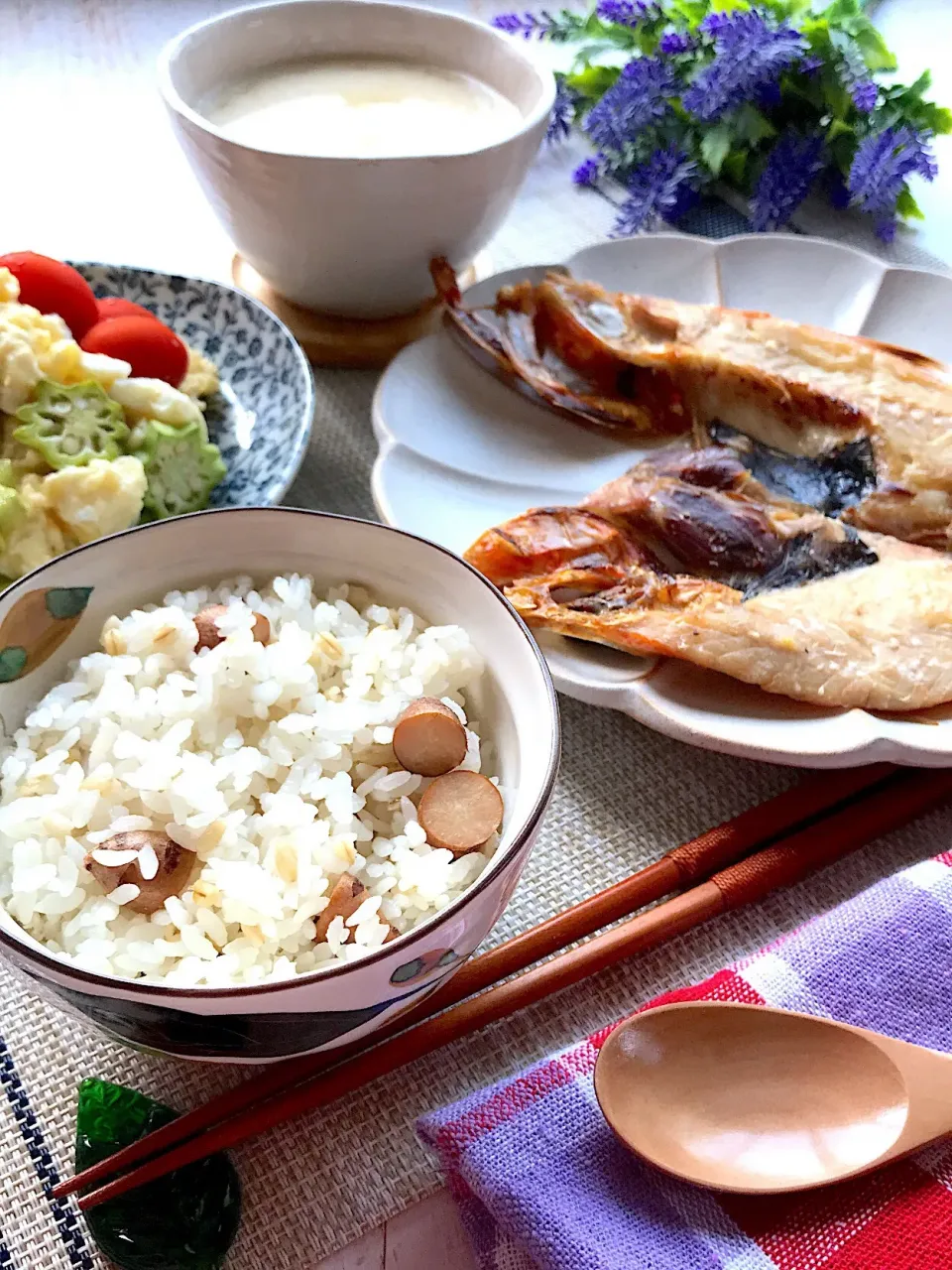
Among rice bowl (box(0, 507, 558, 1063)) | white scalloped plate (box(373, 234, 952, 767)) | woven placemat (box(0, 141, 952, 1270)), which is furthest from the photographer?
white scalloped plate (box(373, 234, 952, 767))

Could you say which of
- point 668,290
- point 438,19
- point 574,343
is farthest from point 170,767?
point 438,19

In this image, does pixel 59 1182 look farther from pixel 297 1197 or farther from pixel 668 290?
pixel 668 290

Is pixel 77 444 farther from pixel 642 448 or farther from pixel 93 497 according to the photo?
pixel 642 448

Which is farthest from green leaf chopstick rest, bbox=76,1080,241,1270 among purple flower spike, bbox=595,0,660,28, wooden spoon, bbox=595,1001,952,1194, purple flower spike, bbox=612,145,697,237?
purple flower spike, bbox=595,0,660,28

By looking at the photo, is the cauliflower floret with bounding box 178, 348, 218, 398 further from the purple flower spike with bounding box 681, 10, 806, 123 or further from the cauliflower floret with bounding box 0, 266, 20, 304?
the purple flower spike with bounding box 681, 10, 806, 123

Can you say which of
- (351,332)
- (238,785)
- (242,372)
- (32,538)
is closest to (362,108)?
(351,332)

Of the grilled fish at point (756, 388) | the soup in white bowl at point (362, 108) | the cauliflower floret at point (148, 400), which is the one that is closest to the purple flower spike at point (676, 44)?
the soup in white bowl at point (362, 108)
